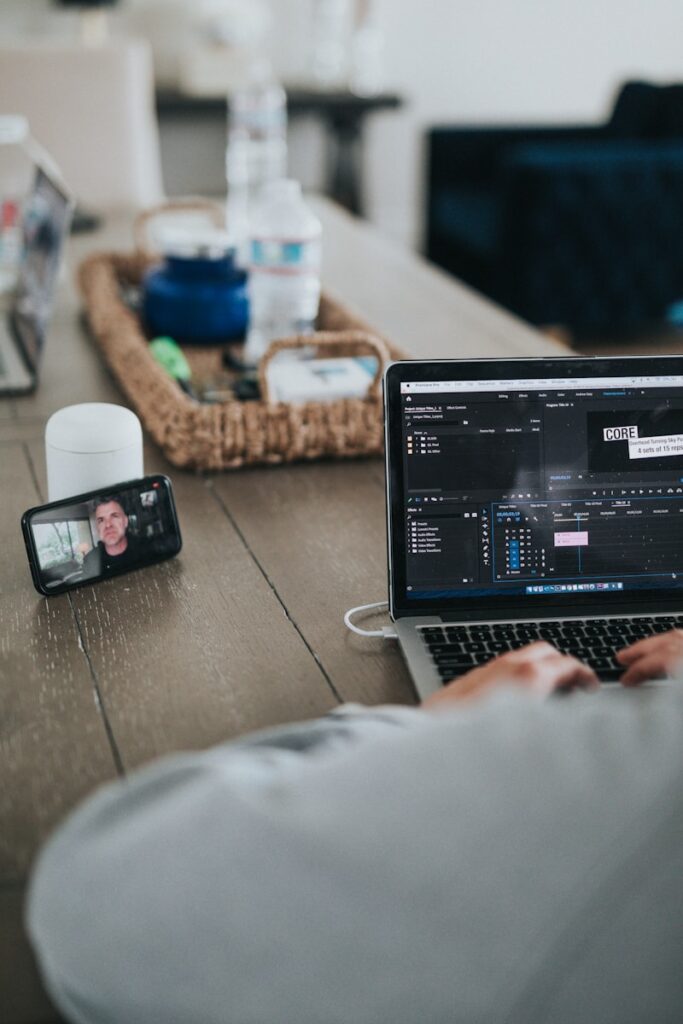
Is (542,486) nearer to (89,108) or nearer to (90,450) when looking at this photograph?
(90,450)

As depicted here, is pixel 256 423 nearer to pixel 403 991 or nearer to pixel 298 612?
pixel 298 612

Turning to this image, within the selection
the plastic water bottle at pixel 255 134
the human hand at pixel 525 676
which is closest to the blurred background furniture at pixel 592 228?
the plastic water bottle at pixel 255 134

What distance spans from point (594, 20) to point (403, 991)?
17.7ft

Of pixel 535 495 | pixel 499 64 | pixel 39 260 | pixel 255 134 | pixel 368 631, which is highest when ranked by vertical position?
pixel 499 64

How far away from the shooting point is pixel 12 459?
1.39 meters

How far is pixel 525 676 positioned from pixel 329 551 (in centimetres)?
41

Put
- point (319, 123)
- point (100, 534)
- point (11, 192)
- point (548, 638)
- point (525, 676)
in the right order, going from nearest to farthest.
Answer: point (525, 676) → point (548, 638) → point (100, 534) → point (11, 192) → point (319, 123)

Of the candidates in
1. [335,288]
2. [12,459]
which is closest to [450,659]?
[12,459]

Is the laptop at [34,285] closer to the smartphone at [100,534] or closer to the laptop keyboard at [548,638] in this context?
the smartphone at [100,534]

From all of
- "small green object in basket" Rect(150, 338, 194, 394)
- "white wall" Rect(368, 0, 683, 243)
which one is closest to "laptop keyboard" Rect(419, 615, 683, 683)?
"small green object in basket" Rect(150, 338, 194, 394)

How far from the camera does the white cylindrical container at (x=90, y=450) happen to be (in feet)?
3.59

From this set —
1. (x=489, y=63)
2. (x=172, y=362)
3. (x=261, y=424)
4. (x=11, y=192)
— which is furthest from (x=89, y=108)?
(x=489, y=63)

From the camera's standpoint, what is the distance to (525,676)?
792 millimetres

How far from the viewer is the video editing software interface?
0.99 meters
